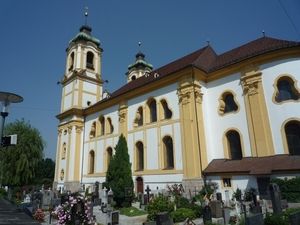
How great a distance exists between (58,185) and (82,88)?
40.0 ft

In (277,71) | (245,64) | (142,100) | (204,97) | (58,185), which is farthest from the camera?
(58,185)

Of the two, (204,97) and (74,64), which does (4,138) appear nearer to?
(204,97)

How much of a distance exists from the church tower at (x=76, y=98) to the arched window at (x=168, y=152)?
1265 cm

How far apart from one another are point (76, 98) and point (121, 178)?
1539cm

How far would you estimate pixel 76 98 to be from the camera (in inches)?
1143

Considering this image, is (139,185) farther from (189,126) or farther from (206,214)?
(206,214)

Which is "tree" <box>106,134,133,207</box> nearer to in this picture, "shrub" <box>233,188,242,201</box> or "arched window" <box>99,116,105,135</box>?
"shrub" <box>233,188,242,201</box>

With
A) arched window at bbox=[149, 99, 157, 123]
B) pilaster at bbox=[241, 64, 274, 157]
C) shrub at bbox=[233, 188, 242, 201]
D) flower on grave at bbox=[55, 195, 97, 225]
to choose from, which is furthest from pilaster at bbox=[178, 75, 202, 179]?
flower on grave at bbox=[55, 195, 97, 225]

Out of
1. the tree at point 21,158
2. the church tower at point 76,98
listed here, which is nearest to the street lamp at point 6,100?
the church tower at point 76,98

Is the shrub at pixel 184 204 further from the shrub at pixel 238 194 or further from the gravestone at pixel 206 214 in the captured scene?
the shrub at pixel 238 194

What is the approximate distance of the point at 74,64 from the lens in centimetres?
3036

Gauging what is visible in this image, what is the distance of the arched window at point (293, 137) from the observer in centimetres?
1418

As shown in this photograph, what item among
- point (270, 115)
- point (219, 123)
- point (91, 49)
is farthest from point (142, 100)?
point (91, 49)

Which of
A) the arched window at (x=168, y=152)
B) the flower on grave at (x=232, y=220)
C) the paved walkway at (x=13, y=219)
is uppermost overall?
the arched window at (x=168, y=152)
